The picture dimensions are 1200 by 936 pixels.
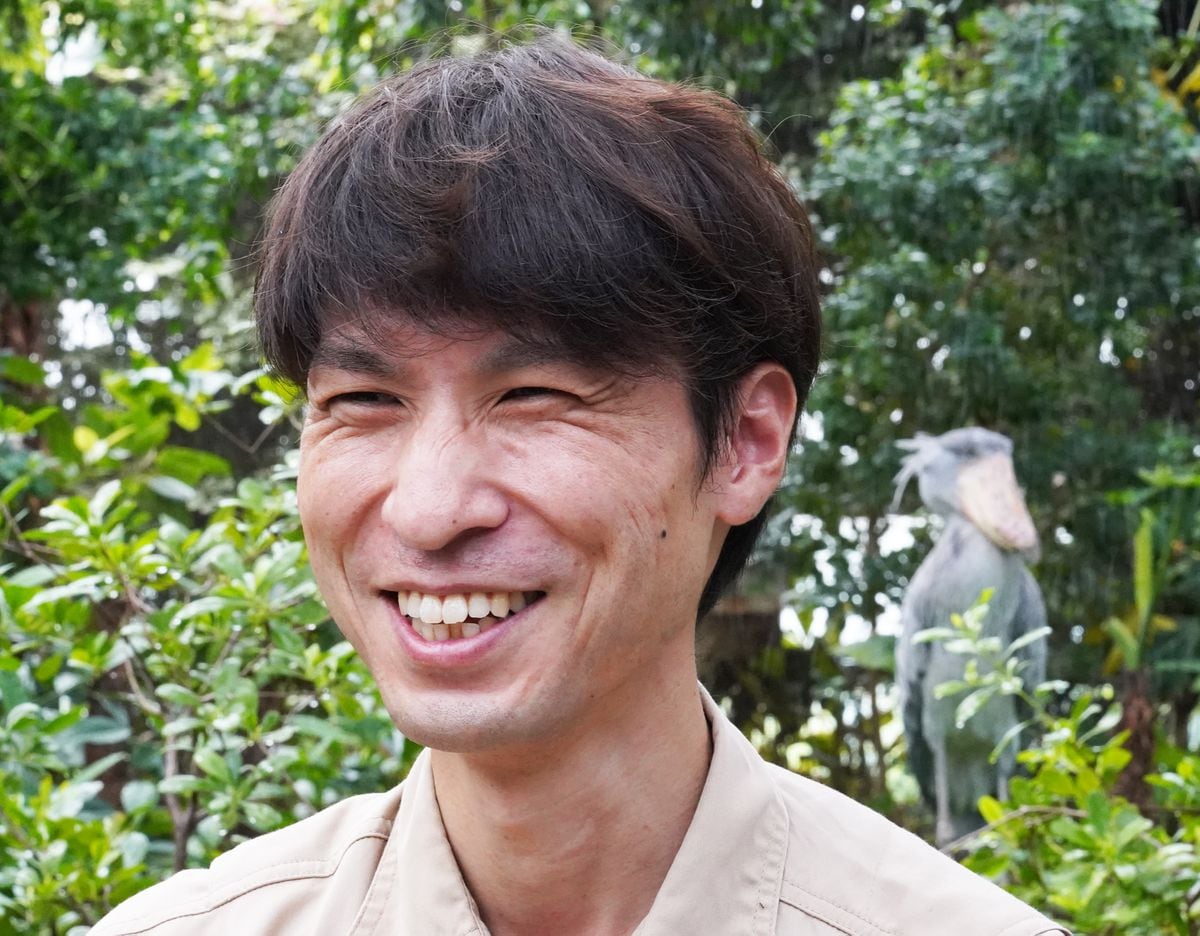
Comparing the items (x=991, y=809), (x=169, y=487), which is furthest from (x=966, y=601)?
(x=169, y=487)

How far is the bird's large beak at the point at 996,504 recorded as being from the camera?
12.8 feet

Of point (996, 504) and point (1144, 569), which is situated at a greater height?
point (996, 504)

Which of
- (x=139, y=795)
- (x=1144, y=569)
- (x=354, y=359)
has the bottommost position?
(x=1144, y=569)

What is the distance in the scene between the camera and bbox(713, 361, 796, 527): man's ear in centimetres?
141

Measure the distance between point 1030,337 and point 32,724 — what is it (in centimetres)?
449

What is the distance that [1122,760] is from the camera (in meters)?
2.36

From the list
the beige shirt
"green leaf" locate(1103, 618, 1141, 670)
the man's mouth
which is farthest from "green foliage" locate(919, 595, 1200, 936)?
"green leaf" locate(1103, 618, 1141, 670)

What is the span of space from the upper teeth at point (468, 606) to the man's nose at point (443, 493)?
0.16 ft

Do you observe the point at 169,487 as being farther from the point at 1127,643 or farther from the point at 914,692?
the point at 1127,643

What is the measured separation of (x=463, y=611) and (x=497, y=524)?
85mm

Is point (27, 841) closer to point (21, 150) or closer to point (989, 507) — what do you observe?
point (989, 507)

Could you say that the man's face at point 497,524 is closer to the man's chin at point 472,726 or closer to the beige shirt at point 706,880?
the man's chin at point 472,726

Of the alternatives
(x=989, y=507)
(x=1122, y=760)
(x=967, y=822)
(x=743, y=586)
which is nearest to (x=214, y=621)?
(x=1122, y=760)

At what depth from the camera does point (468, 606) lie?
1.25 metres
